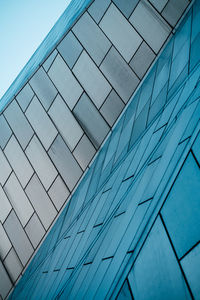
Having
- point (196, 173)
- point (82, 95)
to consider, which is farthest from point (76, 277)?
point (82, 95)

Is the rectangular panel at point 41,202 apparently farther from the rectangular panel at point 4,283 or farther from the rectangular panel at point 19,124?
the rectangular panel at point 4,283

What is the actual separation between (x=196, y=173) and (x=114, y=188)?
14.8ft

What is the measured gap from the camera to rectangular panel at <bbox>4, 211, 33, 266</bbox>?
13656 millimetres

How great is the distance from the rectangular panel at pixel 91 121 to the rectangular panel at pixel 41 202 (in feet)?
10.3

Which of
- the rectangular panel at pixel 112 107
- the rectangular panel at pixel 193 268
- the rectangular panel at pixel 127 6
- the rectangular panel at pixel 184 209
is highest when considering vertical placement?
the rectangular panel at pixel 127 6

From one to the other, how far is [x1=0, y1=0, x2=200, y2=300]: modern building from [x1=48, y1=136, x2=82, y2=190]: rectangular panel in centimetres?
4

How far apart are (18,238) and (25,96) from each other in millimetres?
6521

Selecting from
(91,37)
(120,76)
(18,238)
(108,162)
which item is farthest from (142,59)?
(18,238)

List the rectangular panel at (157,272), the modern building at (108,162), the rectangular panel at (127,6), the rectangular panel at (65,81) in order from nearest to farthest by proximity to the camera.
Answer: the rectangular panel at (157,272)
the modern building at (108,162)
the rectangular panel at (127,6)
the rectangular panel at (65,81)

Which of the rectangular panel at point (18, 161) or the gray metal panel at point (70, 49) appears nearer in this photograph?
the gray metal panel at point (70, 49)

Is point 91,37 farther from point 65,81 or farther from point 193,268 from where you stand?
point 193,268

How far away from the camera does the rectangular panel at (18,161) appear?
14336mm

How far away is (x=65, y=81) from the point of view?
548 inches

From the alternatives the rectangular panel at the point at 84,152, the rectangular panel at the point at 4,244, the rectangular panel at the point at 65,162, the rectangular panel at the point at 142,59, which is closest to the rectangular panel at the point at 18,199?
the rectangular panel at the point at 4,244
